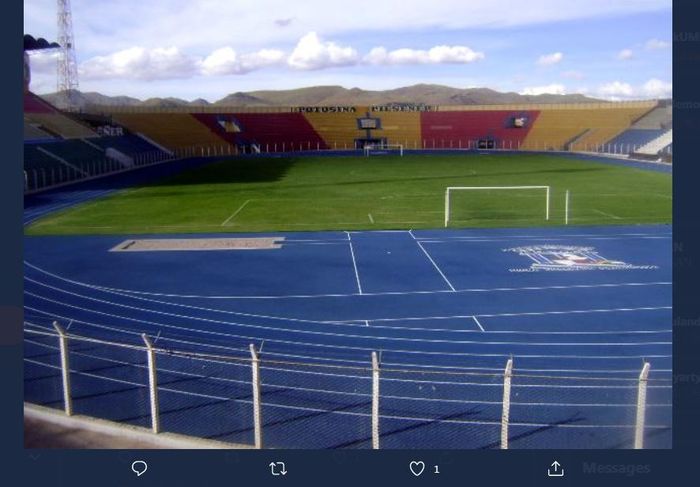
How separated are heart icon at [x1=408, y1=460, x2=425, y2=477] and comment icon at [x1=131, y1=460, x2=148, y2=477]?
1513 mm

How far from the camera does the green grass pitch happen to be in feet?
93.1

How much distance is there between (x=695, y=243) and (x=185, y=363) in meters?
9.32

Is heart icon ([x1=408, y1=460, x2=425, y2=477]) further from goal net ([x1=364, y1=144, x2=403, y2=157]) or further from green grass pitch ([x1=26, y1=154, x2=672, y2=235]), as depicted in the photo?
goal net ([x1=364, y1=144, x2=403, y2=157])

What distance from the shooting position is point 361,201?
3584 centimetres

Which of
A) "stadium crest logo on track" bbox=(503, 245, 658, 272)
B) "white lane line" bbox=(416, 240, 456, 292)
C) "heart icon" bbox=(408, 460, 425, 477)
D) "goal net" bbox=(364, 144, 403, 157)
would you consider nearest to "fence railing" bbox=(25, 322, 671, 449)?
"heart icon" bbox=(408, 460, 425, 477)

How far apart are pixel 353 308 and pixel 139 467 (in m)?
11.8

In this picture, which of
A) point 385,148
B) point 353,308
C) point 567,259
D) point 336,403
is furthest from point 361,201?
point 385,148

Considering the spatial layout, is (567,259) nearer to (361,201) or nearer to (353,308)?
(353,308)

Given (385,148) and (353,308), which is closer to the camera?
(353,308)

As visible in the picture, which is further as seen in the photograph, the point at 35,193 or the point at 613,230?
the point at 35,193

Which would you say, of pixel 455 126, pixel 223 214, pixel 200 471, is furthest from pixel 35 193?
pixel 455 126

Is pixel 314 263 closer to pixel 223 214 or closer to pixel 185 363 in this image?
pixel 185 363

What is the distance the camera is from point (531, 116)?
296ft

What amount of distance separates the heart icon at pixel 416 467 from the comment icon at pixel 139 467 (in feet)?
4.96
